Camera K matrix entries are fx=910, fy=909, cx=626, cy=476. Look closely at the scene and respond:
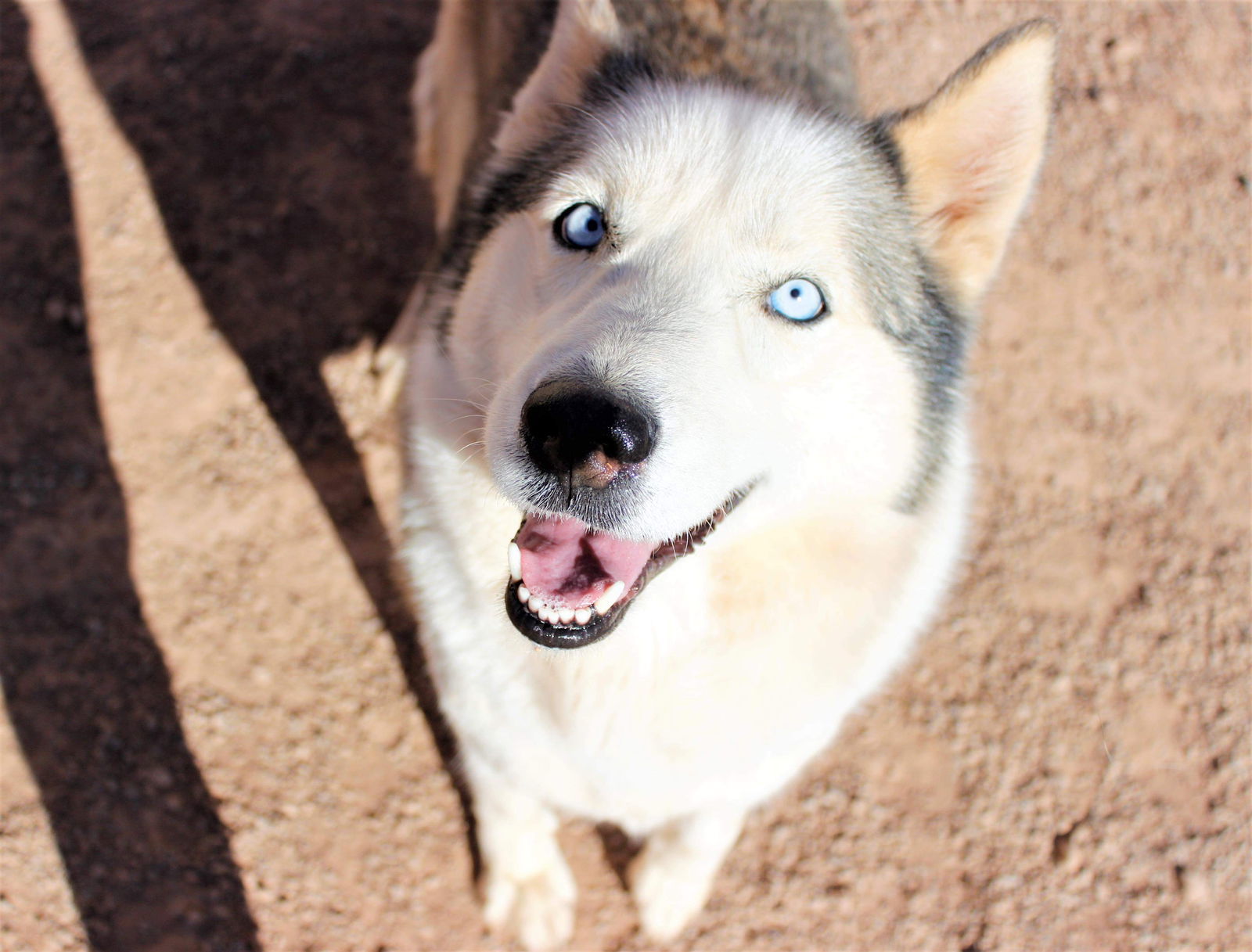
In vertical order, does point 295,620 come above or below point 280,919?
above

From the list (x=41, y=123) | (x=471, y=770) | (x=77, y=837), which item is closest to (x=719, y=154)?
(x=471, y=770)

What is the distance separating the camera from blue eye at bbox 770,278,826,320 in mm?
2027

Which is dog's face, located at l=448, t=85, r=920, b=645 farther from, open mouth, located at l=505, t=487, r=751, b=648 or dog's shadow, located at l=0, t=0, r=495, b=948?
dog's shadow, located at l=0, t=0, r=495, b=948

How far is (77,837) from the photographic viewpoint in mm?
3193

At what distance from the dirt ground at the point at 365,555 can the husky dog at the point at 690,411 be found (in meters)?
A: 0.96

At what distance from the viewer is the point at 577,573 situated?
211cm

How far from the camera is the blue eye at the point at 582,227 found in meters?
2.14

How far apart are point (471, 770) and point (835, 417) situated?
171 centimetres

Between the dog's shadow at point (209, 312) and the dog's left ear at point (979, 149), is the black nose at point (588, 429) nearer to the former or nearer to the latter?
the dog's left ear at point (979, 149)

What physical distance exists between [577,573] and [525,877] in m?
1.60

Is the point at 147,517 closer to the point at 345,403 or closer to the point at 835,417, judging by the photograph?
the point at 345,403

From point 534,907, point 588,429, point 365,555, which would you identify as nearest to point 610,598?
point 588,429

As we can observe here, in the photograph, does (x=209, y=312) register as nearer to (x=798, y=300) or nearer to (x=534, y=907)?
(x=534, y=907)

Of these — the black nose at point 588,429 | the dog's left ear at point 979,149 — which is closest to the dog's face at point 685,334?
the black nose at point 588,429
